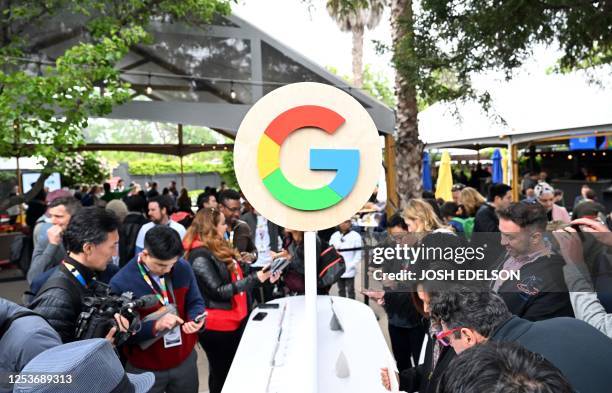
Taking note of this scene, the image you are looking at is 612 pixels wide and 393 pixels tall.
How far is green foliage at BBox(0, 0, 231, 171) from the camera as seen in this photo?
6277 millimetres

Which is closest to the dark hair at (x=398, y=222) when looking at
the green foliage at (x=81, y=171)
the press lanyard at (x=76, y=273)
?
the press lanyard at (x=76, y=273)

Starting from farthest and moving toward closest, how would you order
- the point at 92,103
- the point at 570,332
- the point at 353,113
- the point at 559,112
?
1. the point at 559,112
2. the point at 92,103
3. the point at 353,113
4. the point at 570,332

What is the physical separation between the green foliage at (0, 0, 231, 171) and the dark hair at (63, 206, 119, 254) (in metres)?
4.36

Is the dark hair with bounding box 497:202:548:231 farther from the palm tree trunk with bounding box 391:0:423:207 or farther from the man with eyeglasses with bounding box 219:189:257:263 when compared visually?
the palm tree trunk with bounding box 391:0:423:207

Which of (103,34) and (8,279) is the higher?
(103,34)

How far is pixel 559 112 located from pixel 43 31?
30.7ft

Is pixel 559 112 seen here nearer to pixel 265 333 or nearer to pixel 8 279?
pixel 265 333

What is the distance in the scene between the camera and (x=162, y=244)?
2.77 meters

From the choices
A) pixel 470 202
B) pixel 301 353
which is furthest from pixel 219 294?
pixel 470 202

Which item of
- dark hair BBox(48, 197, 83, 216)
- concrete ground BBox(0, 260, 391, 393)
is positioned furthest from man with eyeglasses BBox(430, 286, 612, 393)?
concrete ground BBox(0, 260, 391, 393)

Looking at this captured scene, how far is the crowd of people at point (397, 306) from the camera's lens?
1.63m

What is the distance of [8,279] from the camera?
31.3 ft

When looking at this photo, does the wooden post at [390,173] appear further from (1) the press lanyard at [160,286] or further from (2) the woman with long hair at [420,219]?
(1) the press lanyard at [160,286]

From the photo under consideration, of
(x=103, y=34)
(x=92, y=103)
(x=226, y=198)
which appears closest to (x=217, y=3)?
(x=103, y=34)
